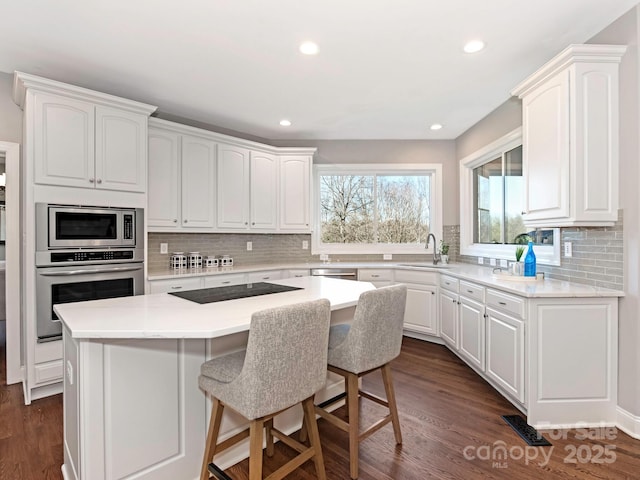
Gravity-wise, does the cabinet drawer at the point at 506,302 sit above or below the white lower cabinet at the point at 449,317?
above

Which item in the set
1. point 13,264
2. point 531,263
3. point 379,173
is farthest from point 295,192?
point 13,264

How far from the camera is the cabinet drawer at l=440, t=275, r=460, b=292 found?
3525 millimetres

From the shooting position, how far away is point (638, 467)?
1.89m

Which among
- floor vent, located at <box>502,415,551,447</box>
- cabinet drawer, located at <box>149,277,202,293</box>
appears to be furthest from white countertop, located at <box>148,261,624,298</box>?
floor vent, located at <box>502,415,551,447</box>

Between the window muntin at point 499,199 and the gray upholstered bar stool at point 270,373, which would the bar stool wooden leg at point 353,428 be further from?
the window muntin at point 499,199

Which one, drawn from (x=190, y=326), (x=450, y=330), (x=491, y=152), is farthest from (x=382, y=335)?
(x=491, y=152)

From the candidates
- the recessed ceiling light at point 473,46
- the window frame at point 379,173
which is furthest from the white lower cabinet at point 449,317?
the recessed ceiling light at point 473,46

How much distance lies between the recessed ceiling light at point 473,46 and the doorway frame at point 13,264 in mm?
3639

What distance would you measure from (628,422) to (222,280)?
11.1 ft

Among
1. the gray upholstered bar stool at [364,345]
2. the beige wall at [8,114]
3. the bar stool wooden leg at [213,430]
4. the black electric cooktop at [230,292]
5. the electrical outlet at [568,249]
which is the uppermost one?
the beige wall at [8,114]

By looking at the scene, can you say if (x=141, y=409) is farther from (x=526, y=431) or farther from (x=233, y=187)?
(x=233, y=187)

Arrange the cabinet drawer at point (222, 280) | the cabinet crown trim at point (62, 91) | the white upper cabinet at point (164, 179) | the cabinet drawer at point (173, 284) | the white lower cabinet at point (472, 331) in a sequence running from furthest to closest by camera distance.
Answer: the cabinet drawer at point (222, 280) < the white upper cabinet at point (164, 179) < the cabinet drawer at point (173, 284) < the white lower cabinet at point (472, 331) < the cabinet crown trim at point (62, 91)

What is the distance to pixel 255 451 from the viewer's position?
1.39 m

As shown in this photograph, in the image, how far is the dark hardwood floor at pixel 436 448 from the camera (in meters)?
1.86
